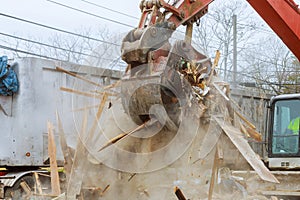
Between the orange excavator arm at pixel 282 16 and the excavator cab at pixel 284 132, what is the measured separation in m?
1.54

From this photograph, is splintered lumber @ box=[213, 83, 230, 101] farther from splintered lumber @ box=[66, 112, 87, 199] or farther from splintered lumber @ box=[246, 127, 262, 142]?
splintered lumber @ box=[66, 112, 87, 199]

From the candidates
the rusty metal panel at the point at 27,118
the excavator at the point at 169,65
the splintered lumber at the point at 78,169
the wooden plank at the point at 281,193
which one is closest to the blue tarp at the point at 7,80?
the rusty metal panel at the point at 27,118

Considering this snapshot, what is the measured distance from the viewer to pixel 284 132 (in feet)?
20.6

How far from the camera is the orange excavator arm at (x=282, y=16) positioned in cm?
468

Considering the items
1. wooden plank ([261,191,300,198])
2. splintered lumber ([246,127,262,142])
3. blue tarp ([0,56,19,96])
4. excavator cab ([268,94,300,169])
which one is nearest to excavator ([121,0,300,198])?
splintered lumber ([246,127,262,142])

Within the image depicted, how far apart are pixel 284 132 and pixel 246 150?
2.57 metres

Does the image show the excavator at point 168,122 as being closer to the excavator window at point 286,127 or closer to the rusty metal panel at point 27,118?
the excavator window at point 286,127

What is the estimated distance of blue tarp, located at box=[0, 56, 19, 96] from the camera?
26.2ft

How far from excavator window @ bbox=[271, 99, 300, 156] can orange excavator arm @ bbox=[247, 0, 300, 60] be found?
1543 millimetres

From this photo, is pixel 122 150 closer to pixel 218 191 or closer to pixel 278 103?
pixel 218 191

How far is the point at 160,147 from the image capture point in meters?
4.13

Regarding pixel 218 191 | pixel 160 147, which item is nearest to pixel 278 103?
pixel 218 191

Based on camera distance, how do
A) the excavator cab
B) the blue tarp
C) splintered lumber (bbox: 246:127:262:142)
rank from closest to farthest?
splintered lumber (bbox: 246:127:262:142) < the excavator cab < the blue tarp

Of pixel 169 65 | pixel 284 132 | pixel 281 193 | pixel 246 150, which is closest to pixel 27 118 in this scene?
pixel 284 132
